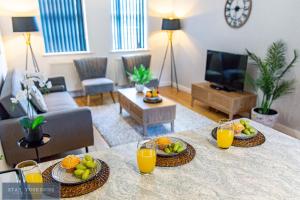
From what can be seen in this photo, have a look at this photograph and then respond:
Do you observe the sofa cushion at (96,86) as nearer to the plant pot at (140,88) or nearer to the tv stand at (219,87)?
the plant pot at (140,88)

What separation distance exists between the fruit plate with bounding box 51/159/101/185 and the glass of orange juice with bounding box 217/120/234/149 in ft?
2.28

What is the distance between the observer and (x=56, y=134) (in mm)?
2646

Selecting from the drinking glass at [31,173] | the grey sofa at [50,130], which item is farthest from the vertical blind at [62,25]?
the drinking glass at [31,173]

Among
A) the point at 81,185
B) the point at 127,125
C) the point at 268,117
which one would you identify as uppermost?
the point at 81,185

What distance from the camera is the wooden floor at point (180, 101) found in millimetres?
4288

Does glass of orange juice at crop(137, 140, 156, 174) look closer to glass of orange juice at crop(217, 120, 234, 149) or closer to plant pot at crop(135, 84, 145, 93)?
glass of orange juice at crop(217, 120, 234, 149)

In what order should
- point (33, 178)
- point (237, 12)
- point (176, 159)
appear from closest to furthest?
point (33, 178) < point (176, 159) < point (237, 12)

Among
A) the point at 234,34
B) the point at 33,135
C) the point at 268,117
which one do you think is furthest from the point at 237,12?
the point at 33,135

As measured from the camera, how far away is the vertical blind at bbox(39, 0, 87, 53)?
4.85 meters

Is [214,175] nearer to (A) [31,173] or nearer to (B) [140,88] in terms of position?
(A) [31,173]

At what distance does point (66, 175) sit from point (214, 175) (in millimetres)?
711

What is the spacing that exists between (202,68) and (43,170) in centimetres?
432

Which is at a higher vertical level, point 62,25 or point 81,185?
point 62,25

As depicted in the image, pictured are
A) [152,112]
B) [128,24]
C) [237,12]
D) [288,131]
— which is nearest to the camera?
[152,112]
